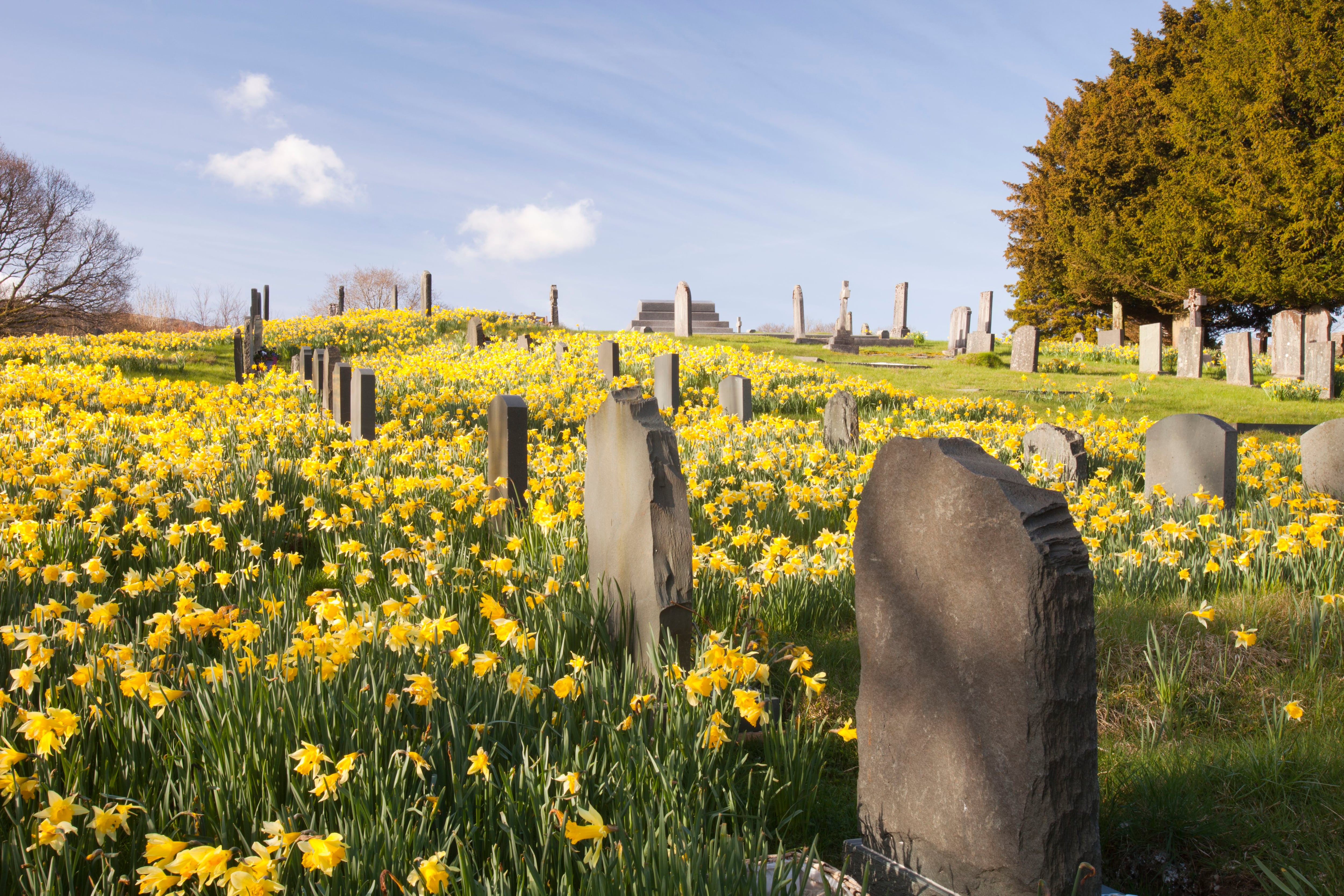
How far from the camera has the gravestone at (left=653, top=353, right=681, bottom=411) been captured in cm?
1189

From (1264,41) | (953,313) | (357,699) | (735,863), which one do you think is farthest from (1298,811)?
(1264,41)

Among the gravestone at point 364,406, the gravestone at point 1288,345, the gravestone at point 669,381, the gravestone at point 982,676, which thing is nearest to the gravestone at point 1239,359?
the gravestone at point 1288,345

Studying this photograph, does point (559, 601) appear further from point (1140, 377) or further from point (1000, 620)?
point (1140, 377)

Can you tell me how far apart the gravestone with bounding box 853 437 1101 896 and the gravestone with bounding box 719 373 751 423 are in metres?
8.36

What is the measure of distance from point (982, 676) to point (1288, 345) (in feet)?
75.5

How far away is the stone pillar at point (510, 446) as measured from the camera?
568 cm

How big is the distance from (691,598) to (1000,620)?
143 cm

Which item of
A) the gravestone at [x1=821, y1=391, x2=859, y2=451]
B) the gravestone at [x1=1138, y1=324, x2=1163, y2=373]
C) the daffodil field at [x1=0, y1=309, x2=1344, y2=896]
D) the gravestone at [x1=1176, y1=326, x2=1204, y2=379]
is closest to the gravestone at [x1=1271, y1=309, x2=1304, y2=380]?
the gravestone at [x1=1176, y1=326, x2=1204, y2=379]

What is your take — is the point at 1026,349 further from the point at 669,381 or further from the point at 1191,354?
the point at 669,381

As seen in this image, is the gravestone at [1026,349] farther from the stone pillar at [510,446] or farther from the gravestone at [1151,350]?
the stone pillar at [510,446]

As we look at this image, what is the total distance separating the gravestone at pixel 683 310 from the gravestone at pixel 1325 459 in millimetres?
21590

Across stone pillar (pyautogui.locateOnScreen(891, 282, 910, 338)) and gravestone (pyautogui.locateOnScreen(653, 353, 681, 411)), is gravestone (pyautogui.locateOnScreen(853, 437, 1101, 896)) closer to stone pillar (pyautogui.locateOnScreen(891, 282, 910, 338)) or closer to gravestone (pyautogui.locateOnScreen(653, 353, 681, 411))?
gravestone (pyautogui.locateOnScreen(653, 353, 681, 411))

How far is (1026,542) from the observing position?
2.00 m

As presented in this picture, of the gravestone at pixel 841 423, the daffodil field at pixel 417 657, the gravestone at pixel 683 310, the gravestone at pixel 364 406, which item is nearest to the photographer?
the daffodil field at pixel 417 657
